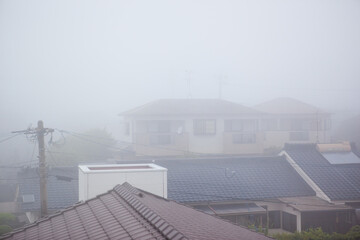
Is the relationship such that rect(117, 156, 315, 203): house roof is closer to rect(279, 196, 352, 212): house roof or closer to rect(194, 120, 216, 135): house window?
rect(279, 196, 352, 212): house roof

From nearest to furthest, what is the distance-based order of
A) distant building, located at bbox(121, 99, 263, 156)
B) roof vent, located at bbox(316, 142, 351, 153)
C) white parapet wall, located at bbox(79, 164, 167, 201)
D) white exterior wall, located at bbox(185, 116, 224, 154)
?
1. white parapet wall, located at bbox(79, 164, 167, 201)
2. roof vent, located at bbox(316, 142, 351, 153)
3. distant building, located at bbox(121, 99, 263, 156)
4. white exterior wall, located at bbox(185, 116, 224, 154)

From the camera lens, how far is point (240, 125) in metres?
36.3

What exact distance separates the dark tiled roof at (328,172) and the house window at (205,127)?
43.9ft

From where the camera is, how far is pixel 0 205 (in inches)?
1009

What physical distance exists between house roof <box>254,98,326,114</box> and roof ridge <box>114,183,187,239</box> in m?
32.3

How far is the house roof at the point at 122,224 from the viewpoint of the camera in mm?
6254

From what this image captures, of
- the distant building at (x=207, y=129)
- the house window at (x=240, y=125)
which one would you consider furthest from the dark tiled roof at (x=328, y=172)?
the house window at (x=240, y=125)

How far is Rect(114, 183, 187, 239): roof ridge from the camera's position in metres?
5.88

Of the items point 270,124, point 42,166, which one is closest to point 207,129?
point 270,124

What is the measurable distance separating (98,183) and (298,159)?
44.7 ft

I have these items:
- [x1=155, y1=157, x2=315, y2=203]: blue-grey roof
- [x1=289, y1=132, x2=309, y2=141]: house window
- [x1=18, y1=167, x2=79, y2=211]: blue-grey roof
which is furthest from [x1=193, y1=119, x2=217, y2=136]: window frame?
[x1=18, y1=167, x2=79, y2=211]: blue-grey roof

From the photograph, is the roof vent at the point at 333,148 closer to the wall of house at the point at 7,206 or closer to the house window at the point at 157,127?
the house window at the point at 157,127

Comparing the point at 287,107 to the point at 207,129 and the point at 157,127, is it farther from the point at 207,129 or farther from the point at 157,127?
the point at 157,127

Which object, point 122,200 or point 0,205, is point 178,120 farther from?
point 122,200
